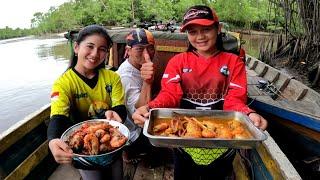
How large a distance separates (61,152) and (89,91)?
2.39 ft

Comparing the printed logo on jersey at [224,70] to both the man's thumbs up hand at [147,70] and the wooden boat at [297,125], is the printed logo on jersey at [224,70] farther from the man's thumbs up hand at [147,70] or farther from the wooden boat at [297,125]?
the wooden boat at [297,125]

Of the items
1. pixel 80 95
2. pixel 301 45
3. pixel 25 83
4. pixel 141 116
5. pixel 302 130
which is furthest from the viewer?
pixel 25 83

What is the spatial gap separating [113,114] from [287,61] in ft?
34.9

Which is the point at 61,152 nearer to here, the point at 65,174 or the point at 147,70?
the point at 147,70

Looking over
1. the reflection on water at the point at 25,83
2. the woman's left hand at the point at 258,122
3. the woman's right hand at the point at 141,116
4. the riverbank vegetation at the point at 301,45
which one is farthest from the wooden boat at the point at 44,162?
the reflection on water at the point at 25,83

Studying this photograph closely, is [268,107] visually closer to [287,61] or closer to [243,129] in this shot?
[243,129]

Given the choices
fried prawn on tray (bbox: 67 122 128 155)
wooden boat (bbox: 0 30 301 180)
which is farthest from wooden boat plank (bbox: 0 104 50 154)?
fried prawn on tray (bbox: 67 122 128 155)

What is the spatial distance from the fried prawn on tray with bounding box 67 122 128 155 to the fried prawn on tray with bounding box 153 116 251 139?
0.26 metres

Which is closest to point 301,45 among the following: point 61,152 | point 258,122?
point 258,122

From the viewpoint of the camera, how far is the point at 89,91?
230 cm

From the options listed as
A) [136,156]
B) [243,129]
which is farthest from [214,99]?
[136,156]

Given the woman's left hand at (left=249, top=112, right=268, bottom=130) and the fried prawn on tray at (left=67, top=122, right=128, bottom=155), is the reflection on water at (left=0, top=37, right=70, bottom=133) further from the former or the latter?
the woman's left hand at (left=249, top=112, right=268, bottom=130)

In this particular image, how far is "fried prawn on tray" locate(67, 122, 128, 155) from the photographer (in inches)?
67.5

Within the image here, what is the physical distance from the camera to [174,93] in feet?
7.10
